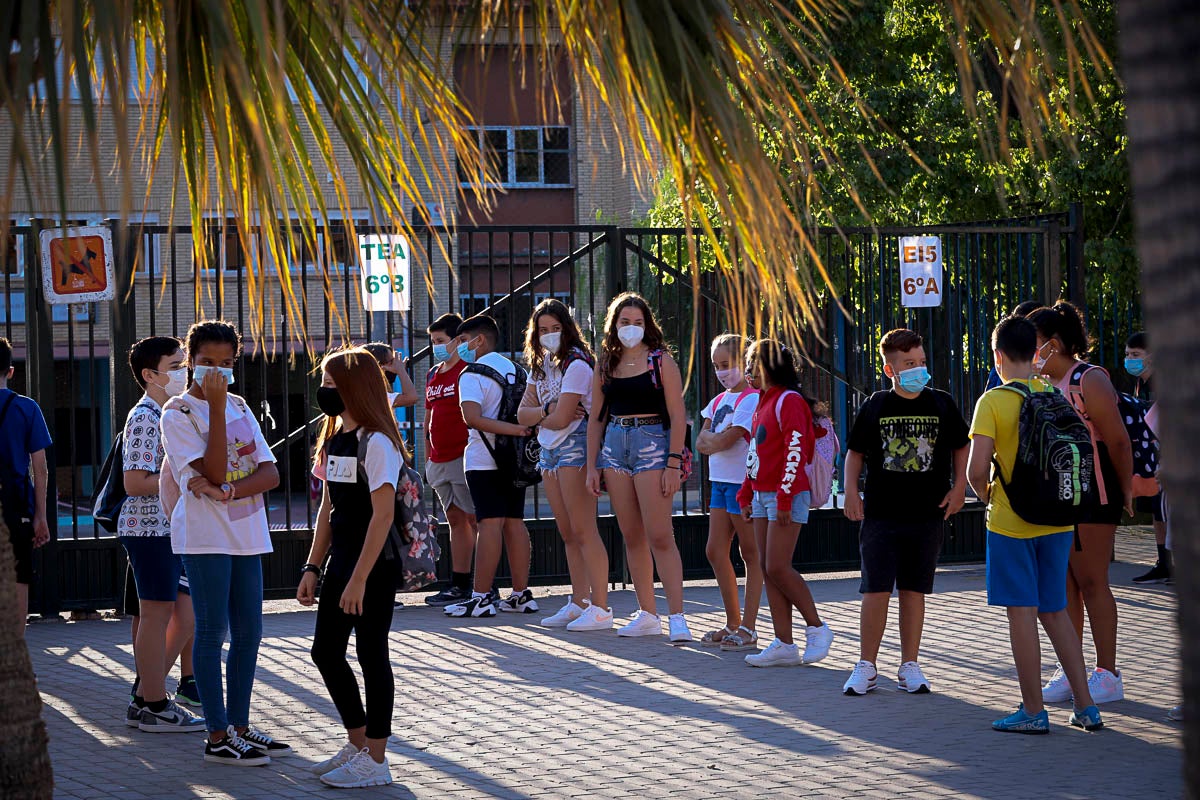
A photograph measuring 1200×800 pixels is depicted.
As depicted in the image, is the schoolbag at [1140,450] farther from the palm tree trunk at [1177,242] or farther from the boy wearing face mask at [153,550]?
the palm tree trunk at [1177,242]

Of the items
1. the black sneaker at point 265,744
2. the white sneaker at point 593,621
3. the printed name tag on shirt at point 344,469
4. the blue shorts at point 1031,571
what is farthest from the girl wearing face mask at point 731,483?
the printed name tag on shirt at point 344,469

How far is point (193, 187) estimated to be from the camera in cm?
320

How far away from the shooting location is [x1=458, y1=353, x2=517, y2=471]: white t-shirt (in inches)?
388

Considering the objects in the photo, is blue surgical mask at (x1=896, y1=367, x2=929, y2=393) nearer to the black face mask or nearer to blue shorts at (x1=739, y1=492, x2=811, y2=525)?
blue shorts at (x1=739, y1=492, x2=811, y2=525)

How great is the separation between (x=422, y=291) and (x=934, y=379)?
9198mm

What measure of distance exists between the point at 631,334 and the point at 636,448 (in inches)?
27.0

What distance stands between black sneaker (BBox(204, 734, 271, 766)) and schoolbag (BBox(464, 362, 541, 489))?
4.06 metres

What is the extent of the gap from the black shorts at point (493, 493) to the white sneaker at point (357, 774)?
4332 mm

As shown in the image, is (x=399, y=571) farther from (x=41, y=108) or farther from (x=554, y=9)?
(x=41, y=108)

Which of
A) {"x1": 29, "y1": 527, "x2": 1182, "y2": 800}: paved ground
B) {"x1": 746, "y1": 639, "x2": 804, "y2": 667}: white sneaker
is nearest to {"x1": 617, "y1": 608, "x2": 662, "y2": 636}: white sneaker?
{"x1": 29, "y1": 527, "x2": 1182, "y2": 800}: paved ground

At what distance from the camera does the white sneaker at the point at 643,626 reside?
912cm

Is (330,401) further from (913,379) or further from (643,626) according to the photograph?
(643,626)

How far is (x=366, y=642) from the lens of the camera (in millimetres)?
5574

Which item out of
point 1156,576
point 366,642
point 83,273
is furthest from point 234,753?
point 1156,576
